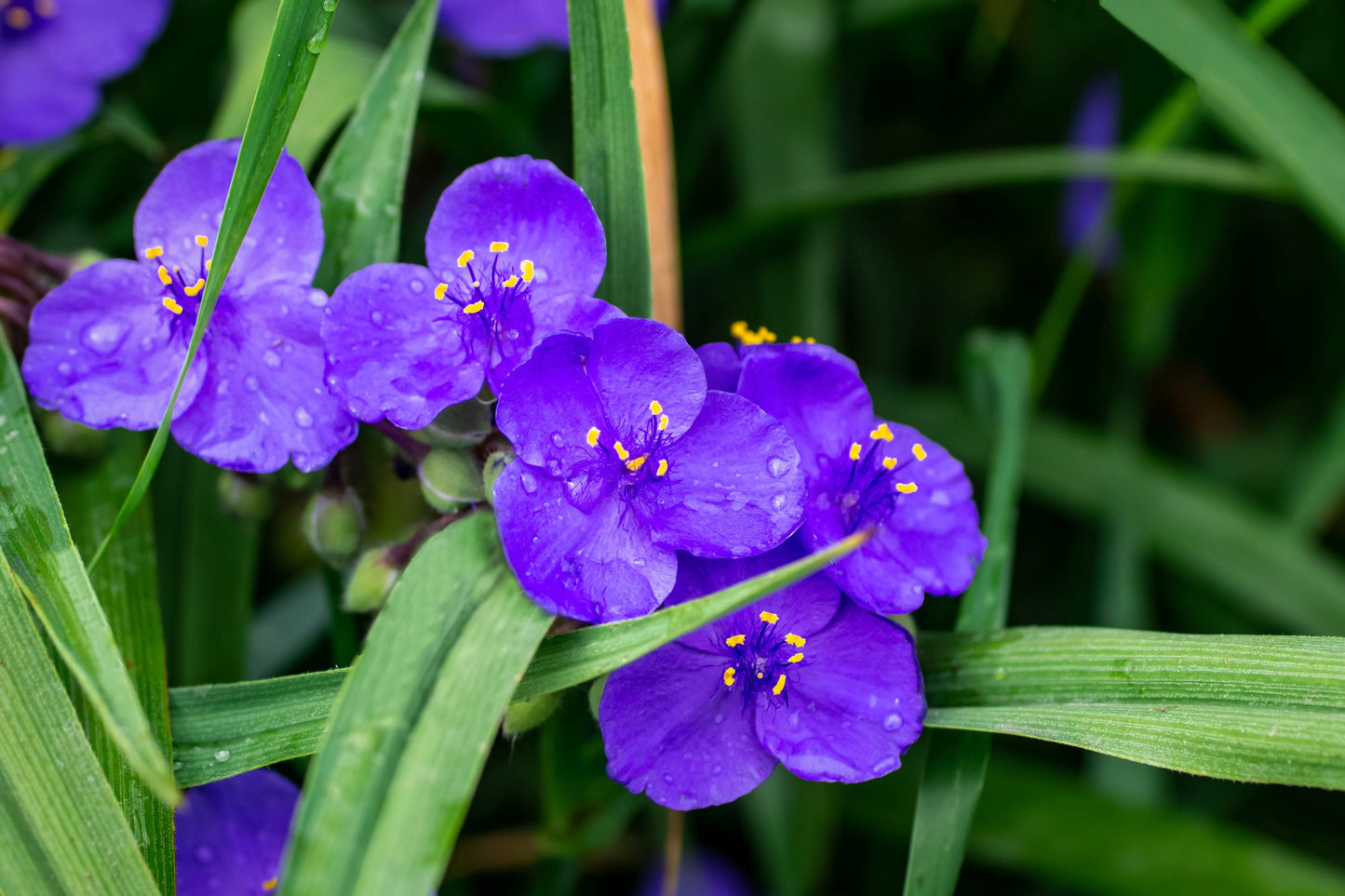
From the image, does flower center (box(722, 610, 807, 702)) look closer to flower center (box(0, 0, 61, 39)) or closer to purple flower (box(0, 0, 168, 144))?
purple flower (box(0, 0, 168, 144))

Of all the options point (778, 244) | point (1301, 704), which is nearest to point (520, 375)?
point (1301, 704)

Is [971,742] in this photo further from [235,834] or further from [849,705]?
[235,834]

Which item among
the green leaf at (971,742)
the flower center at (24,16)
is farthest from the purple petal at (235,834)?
the flower center at (24,16)

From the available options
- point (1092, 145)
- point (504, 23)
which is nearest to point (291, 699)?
point (504, 23)

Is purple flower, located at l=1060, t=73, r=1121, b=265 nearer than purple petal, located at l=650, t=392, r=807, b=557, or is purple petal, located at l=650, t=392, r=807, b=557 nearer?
purple petal, located at l=650, t=392, r=807, b=557

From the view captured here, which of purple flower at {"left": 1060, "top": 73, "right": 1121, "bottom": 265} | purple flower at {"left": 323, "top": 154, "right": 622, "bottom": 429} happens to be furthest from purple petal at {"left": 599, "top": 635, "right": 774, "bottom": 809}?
purple flower at {"left": 1060, "top": 73, "right": 1121, "bottom": 265}
